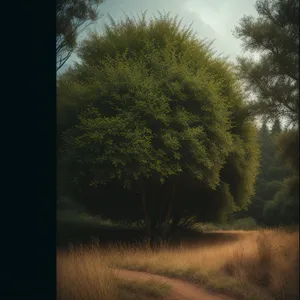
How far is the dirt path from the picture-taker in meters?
4.28

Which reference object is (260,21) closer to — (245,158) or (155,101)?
(245,158)

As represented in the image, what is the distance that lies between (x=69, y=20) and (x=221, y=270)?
4008 mm

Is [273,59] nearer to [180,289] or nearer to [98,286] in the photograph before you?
[180,289]

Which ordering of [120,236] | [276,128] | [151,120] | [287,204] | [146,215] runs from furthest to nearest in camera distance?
[146,215], [120,236], [151,120], [276,128], [287,204]

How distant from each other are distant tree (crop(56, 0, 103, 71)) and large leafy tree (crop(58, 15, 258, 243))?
629 millimetres

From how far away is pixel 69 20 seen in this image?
5.46m

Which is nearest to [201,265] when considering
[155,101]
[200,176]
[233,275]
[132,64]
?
[233,275]

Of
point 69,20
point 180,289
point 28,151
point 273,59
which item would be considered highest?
point 69,20

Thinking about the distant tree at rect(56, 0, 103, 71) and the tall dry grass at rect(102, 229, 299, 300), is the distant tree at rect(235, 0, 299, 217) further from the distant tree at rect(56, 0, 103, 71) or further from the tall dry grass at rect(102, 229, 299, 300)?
the distant tree at rect(56, 0, 103, 71)

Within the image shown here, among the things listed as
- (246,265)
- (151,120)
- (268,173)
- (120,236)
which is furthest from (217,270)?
(151,120)

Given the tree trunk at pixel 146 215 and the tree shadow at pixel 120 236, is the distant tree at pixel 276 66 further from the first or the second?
the tree trunk at pixel 146 215

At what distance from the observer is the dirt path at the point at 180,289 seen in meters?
4.28

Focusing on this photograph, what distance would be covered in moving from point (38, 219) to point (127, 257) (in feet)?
6.48

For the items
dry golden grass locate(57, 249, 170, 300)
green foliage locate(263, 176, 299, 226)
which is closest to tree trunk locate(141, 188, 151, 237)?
dry golden grass locate(57, 249, 170, 300)
